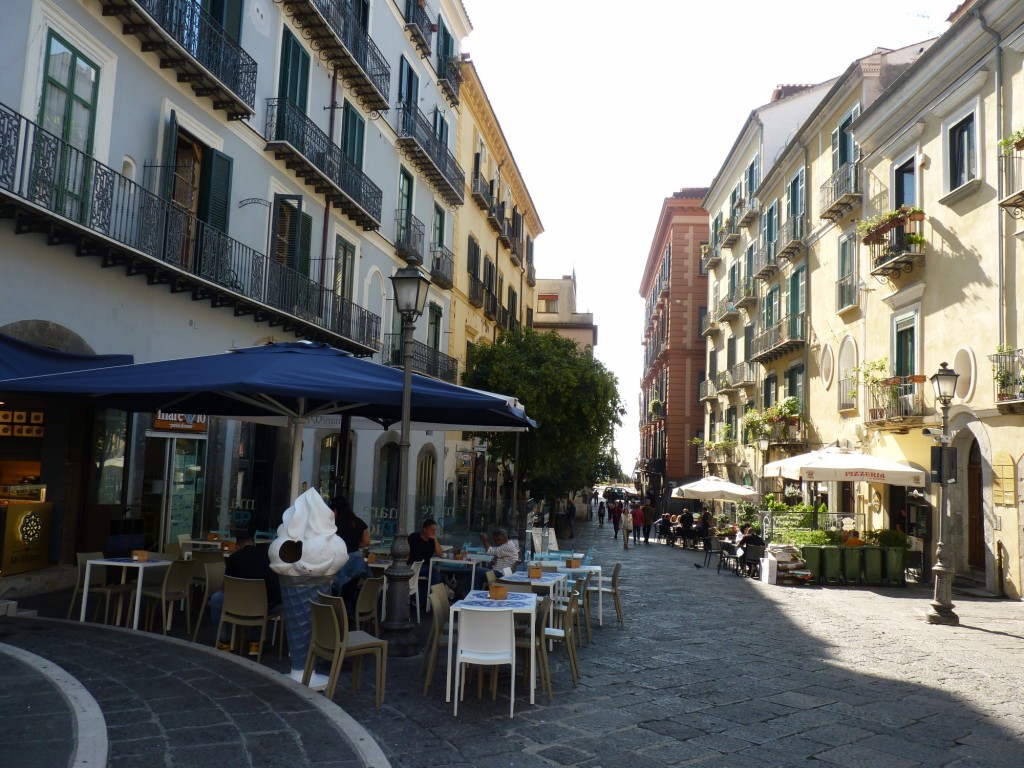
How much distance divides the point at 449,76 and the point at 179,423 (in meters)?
17.6

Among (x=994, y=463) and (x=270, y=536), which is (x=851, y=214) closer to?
(x=994, y=463)

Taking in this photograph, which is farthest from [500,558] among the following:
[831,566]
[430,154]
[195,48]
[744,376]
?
[744,376]

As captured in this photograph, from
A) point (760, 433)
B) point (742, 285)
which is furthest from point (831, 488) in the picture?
point (742, 285)

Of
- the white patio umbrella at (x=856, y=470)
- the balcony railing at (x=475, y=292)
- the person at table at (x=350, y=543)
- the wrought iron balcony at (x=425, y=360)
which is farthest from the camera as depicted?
the balcony railing at (x=475, y=292)

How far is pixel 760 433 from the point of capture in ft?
92.9

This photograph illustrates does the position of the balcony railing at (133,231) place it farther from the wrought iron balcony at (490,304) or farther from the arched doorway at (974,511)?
the wrought iron balcony at (490,304)

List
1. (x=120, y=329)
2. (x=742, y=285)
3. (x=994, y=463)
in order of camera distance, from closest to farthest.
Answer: (x=120, y=329) → (x=994, y=463) → (x=742, y=285)

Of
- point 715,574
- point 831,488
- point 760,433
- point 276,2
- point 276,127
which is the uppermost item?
point 276,2

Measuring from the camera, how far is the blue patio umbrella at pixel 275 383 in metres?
7.84

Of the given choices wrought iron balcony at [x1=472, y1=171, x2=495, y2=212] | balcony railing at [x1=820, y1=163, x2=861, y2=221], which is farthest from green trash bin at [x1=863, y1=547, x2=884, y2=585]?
wrought iron balcony at [x1=472, y1=171, x2=495, y2=212]

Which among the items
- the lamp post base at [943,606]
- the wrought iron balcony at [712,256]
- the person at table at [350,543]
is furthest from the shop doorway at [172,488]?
the wrought iron balcony at [712,256]

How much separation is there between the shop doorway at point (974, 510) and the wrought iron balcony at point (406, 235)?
14284 millimetres

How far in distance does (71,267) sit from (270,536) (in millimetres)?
4748

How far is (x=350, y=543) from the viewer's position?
10.3 meters
